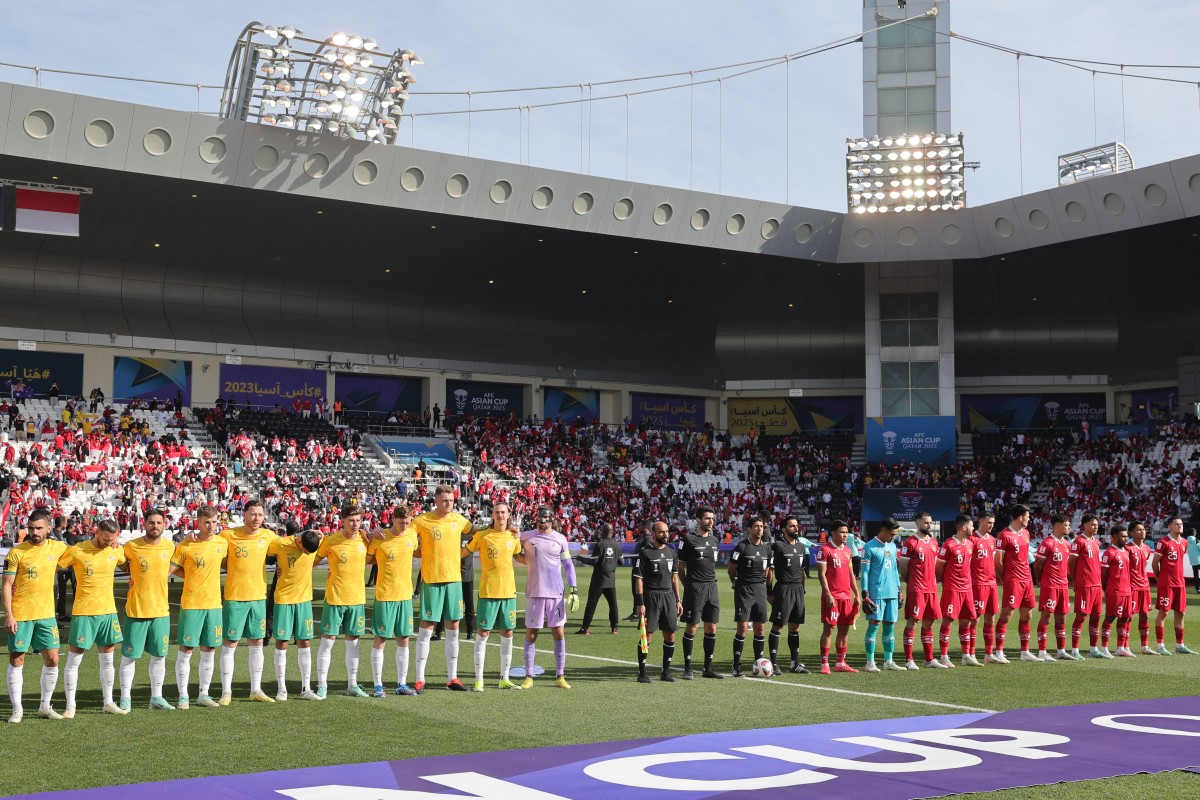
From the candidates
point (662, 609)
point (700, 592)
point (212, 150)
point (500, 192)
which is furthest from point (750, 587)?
point (500, 192)

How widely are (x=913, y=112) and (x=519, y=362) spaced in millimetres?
18952

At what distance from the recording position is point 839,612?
14.4 meters

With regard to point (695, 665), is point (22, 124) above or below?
above

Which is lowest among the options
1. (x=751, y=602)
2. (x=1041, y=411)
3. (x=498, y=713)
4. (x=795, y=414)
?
(x=498, y=713)

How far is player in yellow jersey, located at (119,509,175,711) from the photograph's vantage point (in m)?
10.9

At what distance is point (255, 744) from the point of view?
927 centimetres

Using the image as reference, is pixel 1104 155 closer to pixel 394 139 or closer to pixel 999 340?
pixel 999 340

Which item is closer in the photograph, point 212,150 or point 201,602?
point 201,602

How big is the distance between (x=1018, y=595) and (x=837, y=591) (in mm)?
2887

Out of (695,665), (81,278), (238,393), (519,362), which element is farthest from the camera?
(519,362)

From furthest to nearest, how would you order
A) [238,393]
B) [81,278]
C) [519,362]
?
[519,362] < [238,393] < [81,278]

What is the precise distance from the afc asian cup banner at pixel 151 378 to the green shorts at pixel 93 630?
1371 inches

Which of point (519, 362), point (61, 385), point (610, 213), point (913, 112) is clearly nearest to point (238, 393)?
point (61, 385)

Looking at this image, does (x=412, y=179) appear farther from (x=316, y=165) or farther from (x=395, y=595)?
(x=395, y=595)
